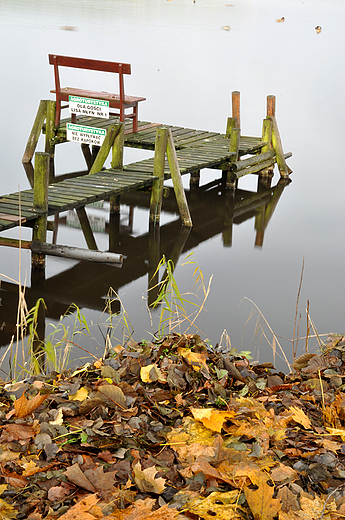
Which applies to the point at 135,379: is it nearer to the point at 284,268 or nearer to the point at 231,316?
the point at 231,316

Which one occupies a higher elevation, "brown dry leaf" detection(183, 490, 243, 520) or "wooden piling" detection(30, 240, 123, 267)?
"brown dry leaf" detection(183, 490, 243, 520)

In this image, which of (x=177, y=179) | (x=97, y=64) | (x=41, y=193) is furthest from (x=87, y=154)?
(x=41, y=193)

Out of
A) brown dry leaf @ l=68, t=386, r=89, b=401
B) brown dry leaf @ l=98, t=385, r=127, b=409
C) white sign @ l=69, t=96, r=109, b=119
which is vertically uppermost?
white sign @ l=69, t=96, r=109, b=119

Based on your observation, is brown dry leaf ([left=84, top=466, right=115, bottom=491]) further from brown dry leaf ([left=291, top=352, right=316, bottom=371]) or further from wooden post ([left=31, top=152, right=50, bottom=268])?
wooden post ([left=31, top=152, right=50, bottom=268])

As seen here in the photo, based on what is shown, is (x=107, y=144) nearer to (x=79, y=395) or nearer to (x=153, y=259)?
(x=153, y=259)

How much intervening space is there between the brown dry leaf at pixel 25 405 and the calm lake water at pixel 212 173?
111 centimetres

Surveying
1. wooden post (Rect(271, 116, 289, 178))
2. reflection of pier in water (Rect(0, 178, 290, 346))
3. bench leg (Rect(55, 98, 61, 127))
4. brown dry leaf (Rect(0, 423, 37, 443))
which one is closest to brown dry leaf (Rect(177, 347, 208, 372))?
brown dry leaf (Rect(0, 423, 37, 443))

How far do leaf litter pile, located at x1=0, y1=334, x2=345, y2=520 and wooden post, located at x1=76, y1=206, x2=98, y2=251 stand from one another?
4.94m

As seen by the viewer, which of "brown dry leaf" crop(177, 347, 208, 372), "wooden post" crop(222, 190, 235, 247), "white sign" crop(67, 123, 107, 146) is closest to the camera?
"brown dry leaf" crop(177, 347, 208, 372)

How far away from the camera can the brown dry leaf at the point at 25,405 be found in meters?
2.93

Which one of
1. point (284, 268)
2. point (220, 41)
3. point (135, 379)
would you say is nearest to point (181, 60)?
point (220, 41)

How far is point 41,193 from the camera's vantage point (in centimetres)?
679

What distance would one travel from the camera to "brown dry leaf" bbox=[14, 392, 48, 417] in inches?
115

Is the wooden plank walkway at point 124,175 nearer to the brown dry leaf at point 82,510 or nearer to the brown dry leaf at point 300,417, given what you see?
the brown dry leaf at point 300,417
